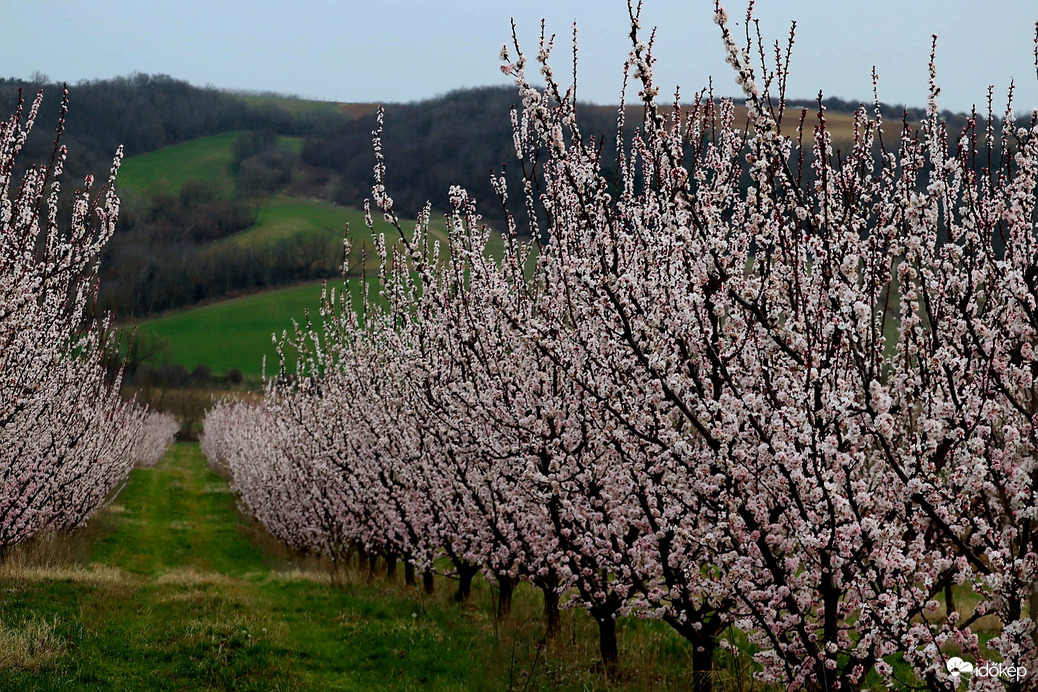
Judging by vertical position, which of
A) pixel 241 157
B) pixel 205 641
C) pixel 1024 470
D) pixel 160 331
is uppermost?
pixel 241 157

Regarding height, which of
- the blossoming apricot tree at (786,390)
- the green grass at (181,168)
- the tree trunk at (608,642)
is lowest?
the tree trunk at (608,642)

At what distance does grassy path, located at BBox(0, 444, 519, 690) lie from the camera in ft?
27.0

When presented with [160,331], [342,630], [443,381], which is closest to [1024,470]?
[443,381]

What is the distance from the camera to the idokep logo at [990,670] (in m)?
3.56

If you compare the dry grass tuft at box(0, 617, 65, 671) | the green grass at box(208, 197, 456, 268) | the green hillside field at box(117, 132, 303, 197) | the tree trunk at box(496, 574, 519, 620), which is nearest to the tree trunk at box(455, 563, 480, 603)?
the tree trunk at box(496, 574, 519, 620)

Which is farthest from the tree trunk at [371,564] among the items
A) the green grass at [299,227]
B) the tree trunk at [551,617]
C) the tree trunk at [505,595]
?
the green grass at [299,227]

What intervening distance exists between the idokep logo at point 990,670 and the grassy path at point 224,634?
501 cm

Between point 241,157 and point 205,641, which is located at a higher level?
point 241,157

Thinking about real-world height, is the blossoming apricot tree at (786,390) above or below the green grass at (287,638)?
above

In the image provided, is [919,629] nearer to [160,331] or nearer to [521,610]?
[521,610]

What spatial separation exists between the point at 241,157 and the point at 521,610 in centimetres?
12488

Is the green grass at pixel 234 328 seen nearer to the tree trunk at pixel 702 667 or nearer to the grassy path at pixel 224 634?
the grassy path at pixel 224 634

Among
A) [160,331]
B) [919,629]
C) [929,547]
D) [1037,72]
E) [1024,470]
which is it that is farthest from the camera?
[160,331]

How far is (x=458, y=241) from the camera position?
8227mm
